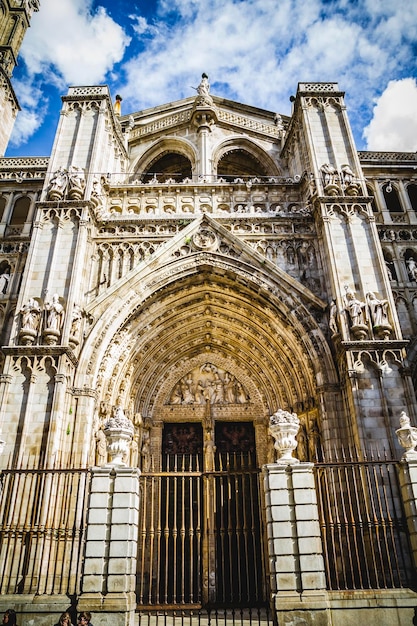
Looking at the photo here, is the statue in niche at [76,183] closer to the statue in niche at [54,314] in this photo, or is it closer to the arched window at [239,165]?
the statue in niche at [54,314]

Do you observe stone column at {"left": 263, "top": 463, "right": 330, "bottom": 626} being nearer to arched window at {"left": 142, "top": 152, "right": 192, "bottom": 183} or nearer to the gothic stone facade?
the gothic stone facade

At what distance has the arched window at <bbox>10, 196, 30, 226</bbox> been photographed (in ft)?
64.1

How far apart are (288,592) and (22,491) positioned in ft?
22.3

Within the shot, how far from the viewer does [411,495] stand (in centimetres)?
957

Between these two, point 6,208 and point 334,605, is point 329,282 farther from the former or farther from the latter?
point 6,208

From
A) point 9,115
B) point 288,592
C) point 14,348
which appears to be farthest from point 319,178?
point 9,115

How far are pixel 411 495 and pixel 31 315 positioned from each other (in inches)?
428

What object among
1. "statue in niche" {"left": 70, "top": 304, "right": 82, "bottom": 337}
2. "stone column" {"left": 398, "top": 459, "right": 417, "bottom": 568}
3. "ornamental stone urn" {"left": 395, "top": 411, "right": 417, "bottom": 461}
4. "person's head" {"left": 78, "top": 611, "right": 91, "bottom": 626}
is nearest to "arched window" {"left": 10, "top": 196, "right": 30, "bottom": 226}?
"statue in niche" {"left": 70, "top": 304, "right": 82, "bottom": 337}

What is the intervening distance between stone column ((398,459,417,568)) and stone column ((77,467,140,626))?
5.40 metres

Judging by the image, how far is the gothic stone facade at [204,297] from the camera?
13297mm

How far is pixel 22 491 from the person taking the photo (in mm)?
A: 11812

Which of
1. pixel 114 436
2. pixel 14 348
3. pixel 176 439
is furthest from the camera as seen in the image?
pixel 176 439

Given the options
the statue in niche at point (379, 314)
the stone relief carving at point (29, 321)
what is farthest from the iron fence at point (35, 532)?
the statue in niche at point (379, 314)

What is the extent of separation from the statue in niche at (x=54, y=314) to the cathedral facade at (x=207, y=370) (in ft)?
0.20
